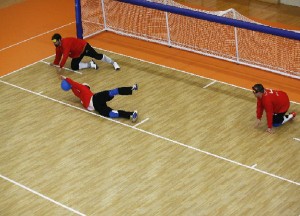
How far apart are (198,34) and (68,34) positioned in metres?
4.06

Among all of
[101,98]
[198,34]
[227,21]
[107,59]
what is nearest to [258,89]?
[227,21]

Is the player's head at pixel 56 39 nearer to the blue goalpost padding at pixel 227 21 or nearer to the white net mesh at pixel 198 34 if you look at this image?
the blue goalpost padding at pixel 227 21

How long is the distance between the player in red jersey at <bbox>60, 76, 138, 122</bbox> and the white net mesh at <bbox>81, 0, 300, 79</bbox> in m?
4.04

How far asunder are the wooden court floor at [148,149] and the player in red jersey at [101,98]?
0.19 meters

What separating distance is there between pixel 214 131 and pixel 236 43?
3774 mm

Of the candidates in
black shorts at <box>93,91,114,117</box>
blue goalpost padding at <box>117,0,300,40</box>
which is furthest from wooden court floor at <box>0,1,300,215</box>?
blue goalpost padding at <box>117,0,300,40</box>

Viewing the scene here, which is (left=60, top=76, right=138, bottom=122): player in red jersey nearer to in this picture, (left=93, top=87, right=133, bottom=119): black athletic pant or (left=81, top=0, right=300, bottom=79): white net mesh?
(left=93, top=87, right=133, bottom=119): black athletic pant

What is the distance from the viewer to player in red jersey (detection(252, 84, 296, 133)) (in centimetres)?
1505

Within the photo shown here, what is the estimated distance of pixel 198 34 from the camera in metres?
19.9

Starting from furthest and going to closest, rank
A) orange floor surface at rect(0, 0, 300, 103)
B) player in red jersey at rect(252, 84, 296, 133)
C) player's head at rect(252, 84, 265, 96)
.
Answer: orange floor surface at rect(0, 0, 300, 103)
player in red jersey at rect(252, 84, 296, 133)
player's head at rect(252, 84, 265, 96)

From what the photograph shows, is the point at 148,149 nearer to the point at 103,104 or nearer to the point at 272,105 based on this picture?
the point at 103,104

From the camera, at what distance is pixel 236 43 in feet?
61.0

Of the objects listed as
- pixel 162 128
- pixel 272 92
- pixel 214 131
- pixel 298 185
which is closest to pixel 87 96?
pixel 162 128

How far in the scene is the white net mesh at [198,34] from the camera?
1858cm
